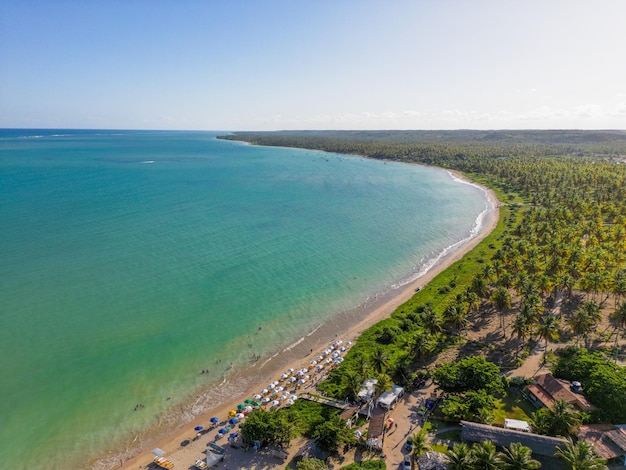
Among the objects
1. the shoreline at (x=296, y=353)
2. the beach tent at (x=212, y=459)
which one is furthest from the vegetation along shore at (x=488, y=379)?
the shoreline at (x=296, y=353)

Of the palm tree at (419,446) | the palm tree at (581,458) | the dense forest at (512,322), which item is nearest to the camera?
the palm tree at (581,458)

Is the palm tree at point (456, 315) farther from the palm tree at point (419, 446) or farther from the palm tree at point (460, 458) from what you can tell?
the palm tree at point (460, 458)

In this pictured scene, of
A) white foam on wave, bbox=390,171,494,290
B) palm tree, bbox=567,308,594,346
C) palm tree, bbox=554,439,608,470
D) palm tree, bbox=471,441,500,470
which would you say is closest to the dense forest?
palm tree, bbox=567,308,594,346

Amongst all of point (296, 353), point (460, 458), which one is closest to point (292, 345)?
point (296, 353)

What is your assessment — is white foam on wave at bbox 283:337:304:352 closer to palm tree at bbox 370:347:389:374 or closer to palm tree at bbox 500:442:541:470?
palm tree at bbox 370:347:389:374

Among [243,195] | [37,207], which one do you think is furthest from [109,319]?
[243,195]

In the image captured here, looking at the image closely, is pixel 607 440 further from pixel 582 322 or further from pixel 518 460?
pixel 582 322

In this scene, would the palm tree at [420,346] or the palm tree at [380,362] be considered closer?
the palm tree at [380,362]
